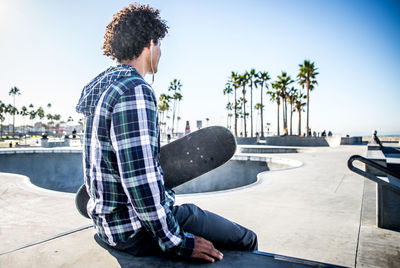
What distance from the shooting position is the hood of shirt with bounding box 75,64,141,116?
1322 mm

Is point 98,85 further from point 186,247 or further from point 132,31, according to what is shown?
point 186,247

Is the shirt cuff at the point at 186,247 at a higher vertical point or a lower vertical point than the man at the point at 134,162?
lower

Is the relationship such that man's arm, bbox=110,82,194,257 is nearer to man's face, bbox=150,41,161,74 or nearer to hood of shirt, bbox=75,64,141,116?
hood of shirt, bbox=75,64,141,116

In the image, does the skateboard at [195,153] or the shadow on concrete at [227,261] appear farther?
the skateboard at [195,153]

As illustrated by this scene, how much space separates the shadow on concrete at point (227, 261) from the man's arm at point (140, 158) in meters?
0.25

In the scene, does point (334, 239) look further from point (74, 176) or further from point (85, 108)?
point (74, 176)

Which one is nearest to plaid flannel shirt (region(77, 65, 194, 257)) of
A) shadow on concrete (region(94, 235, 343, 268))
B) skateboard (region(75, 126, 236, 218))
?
shadow on concrete (region(94, 235, 343, 268))

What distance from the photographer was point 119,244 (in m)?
1.46

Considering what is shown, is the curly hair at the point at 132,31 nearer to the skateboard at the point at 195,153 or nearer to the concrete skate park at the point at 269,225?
the skateboard at the point at 195,153

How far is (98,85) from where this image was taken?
1363 millimetres

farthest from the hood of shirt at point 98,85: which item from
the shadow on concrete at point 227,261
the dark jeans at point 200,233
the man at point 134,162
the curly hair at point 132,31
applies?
the shadow on concrete at point 227,261

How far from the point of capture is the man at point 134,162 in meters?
1.18

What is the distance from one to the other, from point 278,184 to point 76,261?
5639 mm

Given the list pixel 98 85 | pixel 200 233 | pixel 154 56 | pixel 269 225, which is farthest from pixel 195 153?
pixel 269 225
